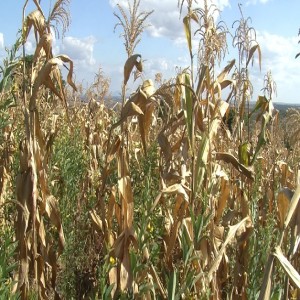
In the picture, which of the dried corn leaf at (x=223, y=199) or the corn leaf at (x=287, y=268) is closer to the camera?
the corn leaf at (x=287, y=268)

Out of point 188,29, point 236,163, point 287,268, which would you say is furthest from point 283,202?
point 188,29

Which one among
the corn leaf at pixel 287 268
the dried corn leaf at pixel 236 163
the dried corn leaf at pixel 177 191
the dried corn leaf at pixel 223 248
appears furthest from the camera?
the dried corn leaf at pixel 236 163

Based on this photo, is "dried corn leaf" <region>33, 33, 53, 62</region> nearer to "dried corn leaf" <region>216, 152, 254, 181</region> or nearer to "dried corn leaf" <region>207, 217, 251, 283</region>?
"dried corn leaf" <region>216, 152, 254, 181</region>

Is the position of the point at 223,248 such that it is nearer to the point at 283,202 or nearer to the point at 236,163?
the point at 283,202

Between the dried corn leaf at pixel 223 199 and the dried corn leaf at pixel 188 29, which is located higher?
the dried corn leaf at pixel 188 29

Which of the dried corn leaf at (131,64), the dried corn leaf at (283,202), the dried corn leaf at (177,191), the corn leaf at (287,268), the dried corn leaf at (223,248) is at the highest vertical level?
the dried corn leaf at (131,64)

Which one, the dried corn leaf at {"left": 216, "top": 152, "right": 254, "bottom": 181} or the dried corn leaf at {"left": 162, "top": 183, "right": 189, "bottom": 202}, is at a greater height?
the dried corn leaf at {"left": 216, "top": 152, "right": 254, "bottom": 181}

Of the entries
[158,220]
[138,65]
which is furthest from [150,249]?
[138,65]

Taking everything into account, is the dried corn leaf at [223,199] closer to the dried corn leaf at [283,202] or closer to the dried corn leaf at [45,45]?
the dried corn leaf at [283,202]

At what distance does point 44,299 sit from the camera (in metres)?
2.82

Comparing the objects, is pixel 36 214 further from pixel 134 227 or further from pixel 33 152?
pixel 134 227

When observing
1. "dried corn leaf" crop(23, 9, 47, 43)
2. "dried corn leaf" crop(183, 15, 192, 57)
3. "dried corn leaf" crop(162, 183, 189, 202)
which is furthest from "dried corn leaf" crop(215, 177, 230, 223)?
"dried corn leaf" crop(23, 9, 47, 43)

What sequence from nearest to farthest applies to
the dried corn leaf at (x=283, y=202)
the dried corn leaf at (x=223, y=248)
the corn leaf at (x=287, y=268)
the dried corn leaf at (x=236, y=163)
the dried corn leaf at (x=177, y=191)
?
the corn leaf at (x=287, y=268) < the dried corn leaf at (x=283, y=202) < the dried corn leaf at (x=223, y=248) < the dried corn leaf at (x=177, y=191) < the dried corn leaf at (x=236, y=163)

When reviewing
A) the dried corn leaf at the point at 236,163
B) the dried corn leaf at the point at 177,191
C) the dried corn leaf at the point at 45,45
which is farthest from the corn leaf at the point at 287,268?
the dried corn leaf at the point at 45,45
